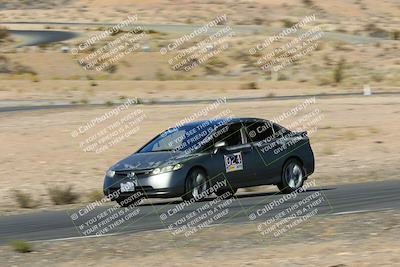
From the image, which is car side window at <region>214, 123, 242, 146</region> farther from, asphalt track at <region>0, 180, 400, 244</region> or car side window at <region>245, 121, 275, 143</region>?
asphalt track at <region>0, 180, 400, 244</region>

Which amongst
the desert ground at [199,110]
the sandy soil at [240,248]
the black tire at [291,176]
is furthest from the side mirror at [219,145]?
the sandy soil at [240,248]

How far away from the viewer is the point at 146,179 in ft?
55.4

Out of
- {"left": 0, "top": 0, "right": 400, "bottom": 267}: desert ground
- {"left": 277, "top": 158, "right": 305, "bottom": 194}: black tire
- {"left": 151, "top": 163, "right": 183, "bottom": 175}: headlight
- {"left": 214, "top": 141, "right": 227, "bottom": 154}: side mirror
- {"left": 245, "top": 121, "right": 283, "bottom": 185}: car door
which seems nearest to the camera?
{"left": 0, "top": 0, "right": 400, "bottom": 267}: desert ground

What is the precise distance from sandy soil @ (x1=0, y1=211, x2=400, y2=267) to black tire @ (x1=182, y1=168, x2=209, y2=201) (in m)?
3.54

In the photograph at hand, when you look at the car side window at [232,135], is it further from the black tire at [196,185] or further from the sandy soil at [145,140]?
the sandy soil at [145,140]

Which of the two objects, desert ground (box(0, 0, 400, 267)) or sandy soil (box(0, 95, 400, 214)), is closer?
desert ground (box(0, 0, 400, 267))

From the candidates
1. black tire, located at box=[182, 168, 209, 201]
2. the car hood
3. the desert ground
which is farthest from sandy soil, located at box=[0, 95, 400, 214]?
black tire, located at box=[182, 168, 209, 201]

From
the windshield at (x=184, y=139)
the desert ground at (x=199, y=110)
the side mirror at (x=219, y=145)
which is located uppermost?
the windshield at (x=184, y=139)

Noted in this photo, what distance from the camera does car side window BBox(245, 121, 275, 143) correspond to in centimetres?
1830

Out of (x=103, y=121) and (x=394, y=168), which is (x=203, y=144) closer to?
(x=394, y=168)

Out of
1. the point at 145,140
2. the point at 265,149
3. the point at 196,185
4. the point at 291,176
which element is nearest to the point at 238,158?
the point at 265,149

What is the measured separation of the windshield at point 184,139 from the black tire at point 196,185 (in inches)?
16.9

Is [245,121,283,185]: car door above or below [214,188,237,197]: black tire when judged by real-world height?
above

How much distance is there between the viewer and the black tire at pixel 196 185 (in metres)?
16.9
